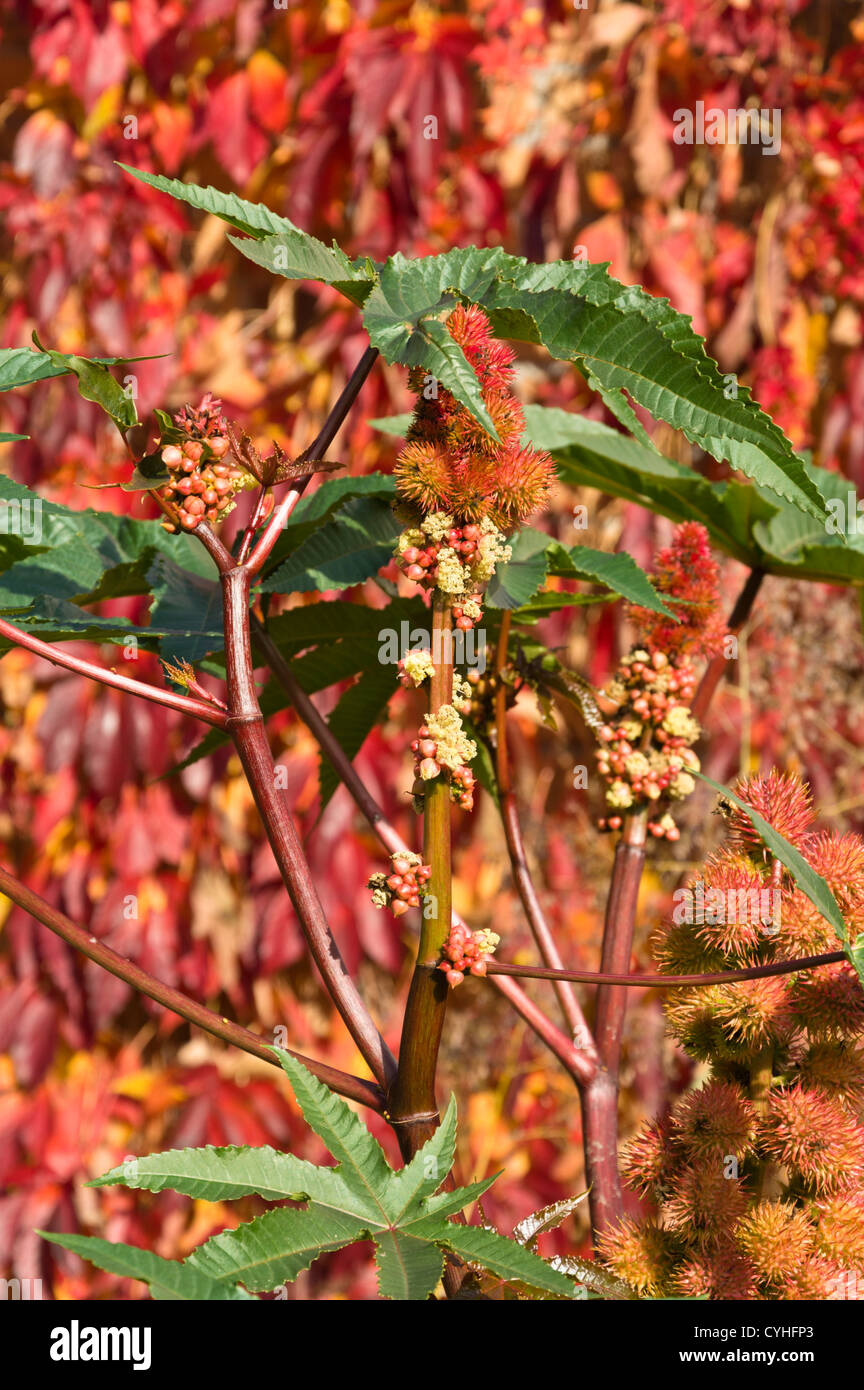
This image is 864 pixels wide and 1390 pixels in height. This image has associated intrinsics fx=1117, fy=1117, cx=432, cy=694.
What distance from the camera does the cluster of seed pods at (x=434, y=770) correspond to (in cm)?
35

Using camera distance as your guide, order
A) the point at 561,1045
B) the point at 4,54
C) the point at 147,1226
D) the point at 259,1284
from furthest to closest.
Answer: the point at 4,54
the point at 147,1226
the point at 561,1045
the point at 259,1284

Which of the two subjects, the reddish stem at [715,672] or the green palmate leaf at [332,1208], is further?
the reddish stem at [715,672]

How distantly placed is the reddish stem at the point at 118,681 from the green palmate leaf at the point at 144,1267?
0.51 feet

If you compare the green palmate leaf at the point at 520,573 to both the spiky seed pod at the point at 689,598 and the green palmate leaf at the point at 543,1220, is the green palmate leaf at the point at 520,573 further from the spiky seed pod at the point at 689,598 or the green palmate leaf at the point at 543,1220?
the green palmate leaf at the point at 543,1220

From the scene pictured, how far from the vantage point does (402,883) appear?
354 millimetres

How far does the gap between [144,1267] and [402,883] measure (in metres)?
0.13

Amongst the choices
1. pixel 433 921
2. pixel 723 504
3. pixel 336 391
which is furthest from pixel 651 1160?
pixel 336 391

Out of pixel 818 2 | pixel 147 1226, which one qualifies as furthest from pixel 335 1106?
pixel 818 2

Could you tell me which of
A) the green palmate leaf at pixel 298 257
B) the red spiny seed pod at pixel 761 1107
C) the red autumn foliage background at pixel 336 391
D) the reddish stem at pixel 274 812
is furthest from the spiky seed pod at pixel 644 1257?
the red autumn foliage background at pixel 336 391

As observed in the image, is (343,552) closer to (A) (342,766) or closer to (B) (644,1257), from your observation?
(A) (342,766)

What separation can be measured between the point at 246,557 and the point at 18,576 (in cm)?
17
